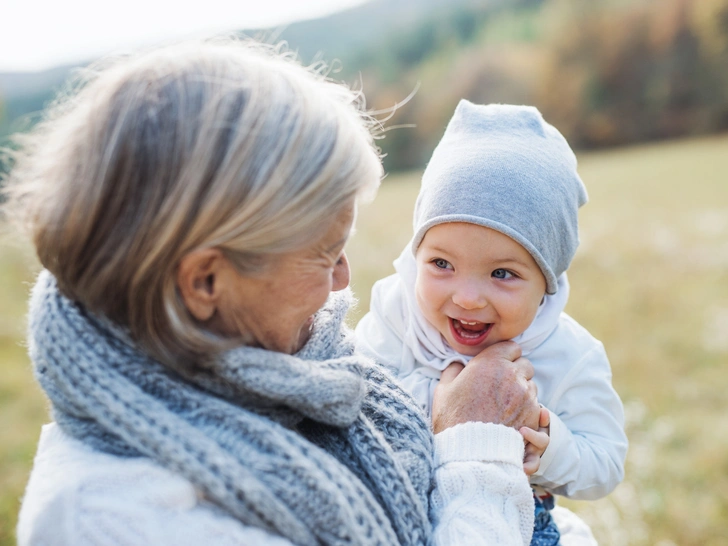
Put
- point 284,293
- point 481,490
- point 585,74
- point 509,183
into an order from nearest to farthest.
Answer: point 284,293
point 481,490
point 509,183
point 585,74

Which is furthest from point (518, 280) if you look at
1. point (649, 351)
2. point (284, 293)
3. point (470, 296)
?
point (649, 351)

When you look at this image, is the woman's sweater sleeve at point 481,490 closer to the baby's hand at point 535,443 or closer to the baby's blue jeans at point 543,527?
the baby's hand at point 535,443

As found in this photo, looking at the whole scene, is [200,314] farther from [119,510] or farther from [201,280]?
[119,510]

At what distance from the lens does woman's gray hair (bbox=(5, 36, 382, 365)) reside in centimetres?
138

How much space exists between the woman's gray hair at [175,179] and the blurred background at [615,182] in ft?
1.09

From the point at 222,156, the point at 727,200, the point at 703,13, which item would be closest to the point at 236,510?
the point at 222,156

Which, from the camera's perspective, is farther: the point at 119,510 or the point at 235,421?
the point at 235,421

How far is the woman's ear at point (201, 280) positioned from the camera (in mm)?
1450

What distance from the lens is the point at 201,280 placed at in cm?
152

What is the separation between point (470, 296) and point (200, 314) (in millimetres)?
841

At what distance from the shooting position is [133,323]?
1490 millimetres

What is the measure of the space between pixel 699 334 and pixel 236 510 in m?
6.17

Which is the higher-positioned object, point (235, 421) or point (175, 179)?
point (175, 179)

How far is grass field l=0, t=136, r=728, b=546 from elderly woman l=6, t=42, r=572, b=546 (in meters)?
0.39
